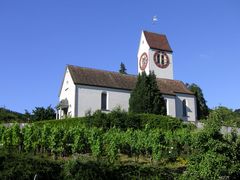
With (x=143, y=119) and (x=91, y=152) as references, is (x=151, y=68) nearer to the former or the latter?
(x=143, y=119)

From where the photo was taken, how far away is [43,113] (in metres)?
50.5

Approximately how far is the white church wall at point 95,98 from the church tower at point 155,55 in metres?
12.5

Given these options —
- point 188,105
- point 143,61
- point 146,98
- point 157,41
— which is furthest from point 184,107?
point 157,41

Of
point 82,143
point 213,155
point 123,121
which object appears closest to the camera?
point 213,155

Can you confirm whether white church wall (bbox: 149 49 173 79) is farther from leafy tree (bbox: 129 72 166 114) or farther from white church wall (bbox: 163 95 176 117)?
leafy tree (bbox: 129 72 166 114)

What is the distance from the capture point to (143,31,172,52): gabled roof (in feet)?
216

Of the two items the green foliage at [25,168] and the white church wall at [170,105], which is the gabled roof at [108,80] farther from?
the green foliage at [25,168]

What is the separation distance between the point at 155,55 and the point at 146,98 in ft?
64.6

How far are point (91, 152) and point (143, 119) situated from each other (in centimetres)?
1198

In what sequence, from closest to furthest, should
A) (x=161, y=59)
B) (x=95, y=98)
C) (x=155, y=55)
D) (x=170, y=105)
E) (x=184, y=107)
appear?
(x=95, y=98) → (x=170, y=105) → (x=184, y=107) → (x=155, y=55) → (x=161, y=59)

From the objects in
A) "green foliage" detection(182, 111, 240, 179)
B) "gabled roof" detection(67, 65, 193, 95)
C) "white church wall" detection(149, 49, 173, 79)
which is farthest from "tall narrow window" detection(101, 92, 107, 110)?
"green foliage" detection(182, 111, 240, 179)

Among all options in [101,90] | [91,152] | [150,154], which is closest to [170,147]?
[150,154]

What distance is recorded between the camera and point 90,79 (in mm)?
51156

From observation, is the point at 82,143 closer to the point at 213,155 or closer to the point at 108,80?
the point at 213,155
